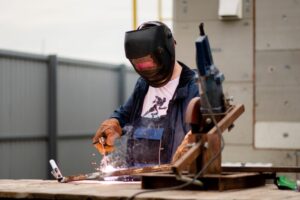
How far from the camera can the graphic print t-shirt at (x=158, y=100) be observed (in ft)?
22.6

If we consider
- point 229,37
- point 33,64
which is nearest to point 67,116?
point 33,64

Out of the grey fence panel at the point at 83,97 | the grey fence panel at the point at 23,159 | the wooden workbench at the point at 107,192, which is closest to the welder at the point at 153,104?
the wooden workbench at the point at 107,192

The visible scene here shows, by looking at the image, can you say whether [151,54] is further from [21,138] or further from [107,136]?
[21,138]

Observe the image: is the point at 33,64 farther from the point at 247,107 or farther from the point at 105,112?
the point at 247,107

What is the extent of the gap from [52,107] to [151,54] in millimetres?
9260

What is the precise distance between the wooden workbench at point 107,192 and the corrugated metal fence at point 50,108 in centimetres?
893

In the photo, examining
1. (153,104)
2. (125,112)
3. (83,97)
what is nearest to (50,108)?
(83,97)

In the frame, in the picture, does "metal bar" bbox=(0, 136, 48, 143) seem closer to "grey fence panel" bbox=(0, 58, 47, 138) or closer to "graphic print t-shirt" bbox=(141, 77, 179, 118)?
"grey fence panel" bbox=(0, 58, 47, 138)

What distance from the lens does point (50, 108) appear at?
16000mm

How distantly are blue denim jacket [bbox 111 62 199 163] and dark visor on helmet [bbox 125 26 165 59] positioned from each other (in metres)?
0.32

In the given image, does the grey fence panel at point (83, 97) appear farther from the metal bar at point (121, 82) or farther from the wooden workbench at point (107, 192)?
the wooden workbench at point (107, 192)

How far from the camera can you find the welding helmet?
6918 mm

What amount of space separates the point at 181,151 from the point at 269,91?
15.8 feet

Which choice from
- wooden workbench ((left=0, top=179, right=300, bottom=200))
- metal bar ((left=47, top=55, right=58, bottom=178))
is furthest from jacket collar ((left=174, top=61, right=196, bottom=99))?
metal bar ((left=47, top=55, right=58, bottom=178))
